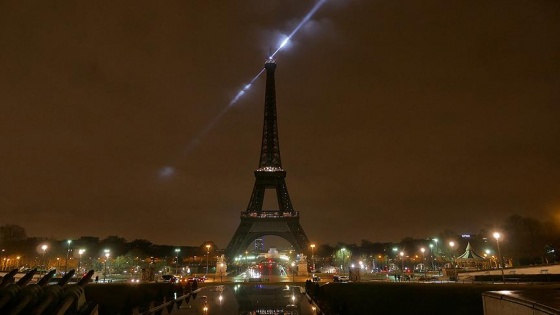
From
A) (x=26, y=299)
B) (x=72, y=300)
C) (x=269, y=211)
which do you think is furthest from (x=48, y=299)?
(x=269, y=211)

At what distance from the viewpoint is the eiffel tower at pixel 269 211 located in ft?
332

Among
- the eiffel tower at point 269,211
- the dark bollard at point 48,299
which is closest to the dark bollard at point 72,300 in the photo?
the dark bollard at point 48,299

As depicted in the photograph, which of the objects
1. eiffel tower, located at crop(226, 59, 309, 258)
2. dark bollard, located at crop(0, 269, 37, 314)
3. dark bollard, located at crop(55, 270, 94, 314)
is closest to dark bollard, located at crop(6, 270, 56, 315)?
dark bollard, located at crop(0, 269, 37, 314)

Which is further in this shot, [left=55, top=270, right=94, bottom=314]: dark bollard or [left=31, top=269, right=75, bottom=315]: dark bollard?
[left=55, top=270, right=94, bottom=314]: dark bollard

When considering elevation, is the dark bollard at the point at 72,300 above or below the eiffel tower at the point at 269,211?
below

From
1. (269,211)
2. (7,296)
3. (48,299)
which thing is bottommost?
(48,299)

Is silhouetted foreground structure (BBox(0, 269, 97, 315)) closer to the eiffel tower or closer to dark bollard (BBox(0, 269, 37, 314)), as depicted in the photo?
dark bollard (BBox(0, 269, 37, 314))

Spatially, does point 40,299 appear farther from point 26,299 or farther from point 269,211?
point 269,211

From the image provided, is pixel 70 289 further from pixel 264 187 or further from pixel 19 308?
pixel 264 187

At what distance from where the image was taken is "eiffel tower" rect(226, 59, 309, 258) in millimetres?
101312

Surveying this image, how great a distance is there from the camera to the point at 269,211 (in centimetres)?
10731

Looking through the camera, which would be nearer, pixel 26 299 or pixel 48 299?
pixel 26 299

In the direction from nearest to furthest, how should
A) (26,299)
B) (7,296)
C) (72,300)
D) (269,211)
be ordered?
(7,296)
(26,299)
(72,300)
(269,211)

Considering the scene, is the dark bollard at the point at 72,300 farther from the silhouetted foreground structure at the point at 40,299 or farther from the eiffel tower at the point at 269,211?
the eiffel tower at the point at 269,211
